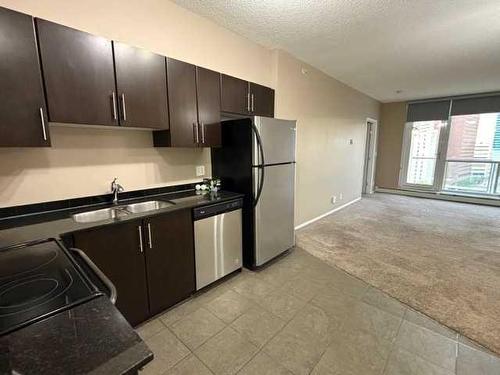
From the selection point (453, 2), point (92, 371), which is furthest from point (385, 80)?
point (92, 371)

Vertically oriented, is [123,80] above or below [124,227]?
above

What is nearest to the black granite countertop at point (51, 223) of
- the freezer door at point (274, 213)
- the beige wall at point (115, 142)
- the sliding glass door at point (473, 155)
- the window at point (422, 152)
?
the beige wall at point (115, 142)

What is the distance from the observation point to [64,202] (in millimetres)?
1886

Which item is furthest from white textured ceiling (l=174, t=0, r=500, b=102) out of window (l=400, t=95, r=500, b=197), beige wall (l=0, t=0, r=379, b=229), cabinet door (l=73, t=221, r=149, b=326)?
cabinet door (l=73, t=221, r=149, b=326)

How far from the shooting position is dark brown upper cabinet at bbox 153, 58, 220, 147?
210 centimetres

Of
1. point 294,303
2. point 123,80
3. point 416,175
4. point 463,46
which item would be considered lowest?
point 294,303

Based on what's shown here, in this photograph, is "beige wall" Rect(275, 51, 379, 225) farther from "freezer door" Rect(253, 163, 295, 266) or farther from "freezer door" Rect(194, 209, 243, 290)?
"freezer door" Rect(194, 209, 243, 290)

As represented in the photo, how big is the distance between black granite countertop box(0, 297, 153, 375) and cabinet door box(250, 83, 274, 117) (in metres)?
2.58

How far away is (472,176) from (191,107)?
7.06 metres

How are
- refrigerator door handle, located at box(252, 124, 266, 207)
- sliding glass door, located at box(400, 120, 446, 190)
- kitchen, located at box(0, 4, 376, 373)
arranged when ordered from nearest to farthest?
kitchen, located at box(0, 4, 376, 373) < refrigerator door handle, located at box(252, 124, 266, 207) < sliding glass door, located at box(400, 120, 446, 190)

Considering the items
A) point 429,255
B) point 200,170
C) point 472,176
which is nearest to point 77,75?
point 200,170

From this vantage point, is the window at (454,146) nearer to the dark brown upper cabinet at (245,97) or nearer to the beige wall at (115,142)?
the dark brown upper cabinet at (245,97)

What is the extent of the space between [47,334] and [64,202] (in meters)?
1.58

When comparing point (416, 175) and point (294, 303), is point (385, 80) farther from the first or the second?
point (294, 303)
